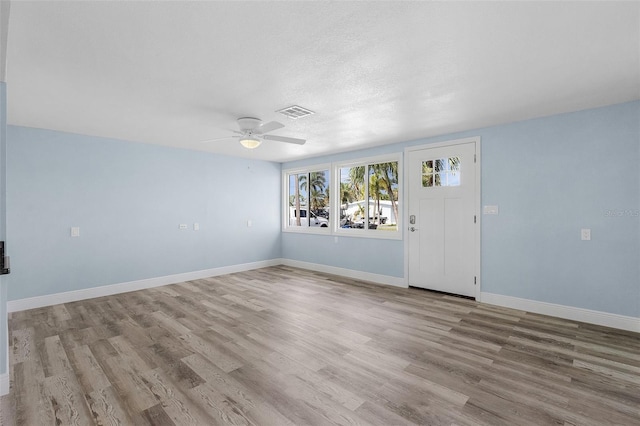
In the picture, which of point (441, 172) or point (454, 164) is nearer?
point (454, 164)

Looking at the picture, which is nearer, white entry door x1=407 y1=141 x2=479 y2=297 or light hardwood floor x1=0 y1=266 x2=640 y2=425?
light hardwood floor x1=0 y1=266 x2=640 y2=425

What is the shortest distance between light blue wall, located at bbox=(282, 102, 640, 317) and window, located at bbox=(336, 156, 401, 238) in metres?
1.44

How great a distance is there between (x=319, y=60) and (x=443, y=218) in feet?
11.0

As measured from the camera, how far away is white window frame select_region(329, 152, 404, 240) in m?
5.23

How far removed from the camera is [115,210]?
491 centimetres

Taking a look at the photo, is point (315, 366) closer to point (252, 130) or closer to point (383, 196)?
point (252, 130)

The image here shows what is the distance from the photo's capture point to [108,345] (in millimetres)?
2996

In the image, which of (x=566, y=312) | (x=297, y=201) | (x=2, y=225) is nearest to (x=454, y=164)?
(x=566, y=312)

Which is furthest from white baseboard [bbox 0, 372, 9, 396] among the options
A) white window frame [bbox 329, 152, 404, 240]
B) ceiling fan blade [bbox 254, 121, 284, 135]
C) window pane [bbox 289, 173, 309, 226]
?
window pane [bbox 289, 173, 309, 226]

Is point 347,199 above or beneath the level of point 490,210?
above

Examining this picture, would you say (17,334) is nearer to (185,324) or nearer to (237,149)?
(185,324)

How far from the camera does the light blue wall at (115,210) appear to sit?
4176mm

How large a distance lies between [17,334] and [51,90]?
2.63 metres

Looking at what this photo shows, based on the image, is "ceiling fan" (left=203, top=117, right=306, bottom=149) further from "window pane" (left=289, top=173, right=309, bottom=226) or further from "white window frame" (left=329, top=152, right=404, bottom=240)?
"window pane" (left=289, top=173, right=309, bottom=226)
